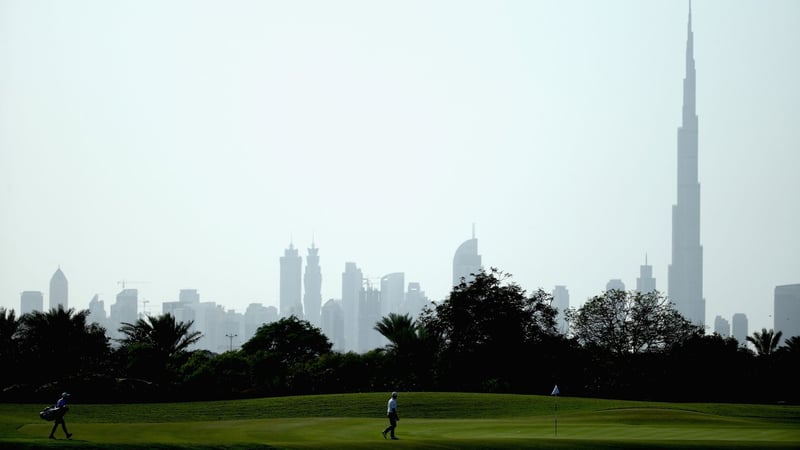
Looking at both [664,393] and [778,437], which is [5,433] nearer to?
[778,437]

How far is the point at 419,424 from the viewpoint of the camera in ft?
155

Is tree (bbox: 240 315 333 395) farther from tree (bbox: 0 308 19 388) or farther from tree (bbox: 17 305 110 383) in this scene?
tree (bbox: 0 308 19 388)

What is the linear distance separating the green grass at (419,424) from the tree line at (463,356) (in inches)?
321

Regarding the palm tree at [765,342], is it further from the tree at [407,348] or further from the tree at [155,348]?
the tree at [155,348]

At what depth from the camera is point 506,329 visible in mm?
87750

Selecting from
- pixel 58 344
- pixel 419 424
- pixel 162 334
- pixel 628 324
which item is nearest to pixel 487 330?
pixel 628 324

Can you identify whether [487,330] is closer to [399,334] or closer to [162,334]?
[399,334]

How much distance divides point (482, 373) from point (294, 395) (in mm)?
24049

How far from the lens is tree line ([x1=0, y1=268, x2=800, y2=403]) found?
243 ft

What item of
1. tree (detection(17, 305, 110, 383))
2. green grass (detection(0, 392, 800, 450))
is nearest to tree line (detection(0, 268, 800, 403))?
tree (detection(17, 305, 110, 383))

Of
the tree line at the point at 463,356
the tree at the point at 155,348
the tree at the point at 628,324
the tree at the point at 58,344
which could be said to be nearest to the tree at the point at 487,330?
the tree line at the point at 463,356

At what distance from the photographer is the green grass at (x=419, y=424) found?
36812 mm

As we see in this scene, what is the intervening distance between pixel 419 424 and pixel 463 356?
39.7m

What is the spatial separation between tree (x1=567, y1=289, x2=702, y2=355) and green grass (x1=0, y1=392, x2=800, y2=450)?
3747 centimetres
